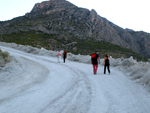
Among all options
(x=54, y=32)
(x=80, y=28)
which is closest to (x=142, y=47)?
(x=80, y=28)

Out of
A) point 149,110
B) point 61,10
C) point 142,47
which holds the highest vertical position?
point 61,10

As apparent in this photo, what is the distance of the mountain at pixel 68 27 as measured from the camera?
72338 mm

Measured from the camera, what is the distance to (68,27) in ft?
271

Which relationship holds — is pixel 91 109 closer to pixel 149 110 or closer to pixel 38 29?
pixel 149 110

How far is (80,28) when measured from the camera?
280 feet

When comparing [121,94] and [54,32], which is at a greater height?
[54,32]

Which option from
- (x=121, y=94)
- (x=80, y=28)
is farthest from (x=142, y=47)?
(x=121, y=94)

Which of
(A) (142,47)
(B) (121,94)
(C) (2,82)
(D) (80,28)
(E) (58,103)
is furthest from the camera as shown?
(A) (142,47)

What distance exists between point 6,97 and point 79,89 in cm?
279

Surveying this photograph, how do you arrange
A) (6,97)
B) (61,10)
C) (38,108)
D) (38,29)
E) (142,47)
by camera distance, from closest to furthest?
(38,108) < (6,97) < (38,29) < (61,10) < (142,47)

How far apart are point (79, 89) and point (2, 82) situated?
378 centimetres

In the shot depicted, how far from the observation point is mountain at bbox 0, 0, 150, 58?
72338mm

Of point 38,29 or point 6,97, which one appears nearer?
point 6,97

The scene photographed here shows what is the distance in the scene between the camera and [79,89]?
5770mm
